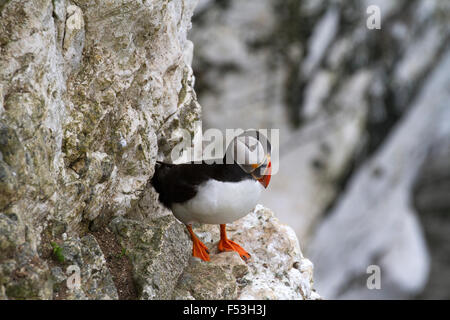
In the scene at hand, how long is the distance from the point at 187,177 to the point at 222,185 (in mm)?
438

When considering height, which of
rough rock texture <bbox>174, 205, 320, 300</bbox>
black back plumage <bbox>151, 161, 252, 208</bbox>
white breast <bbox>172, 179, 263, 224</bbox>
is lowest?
rough rock texture <bbox>174, 205, 320, 300</bbox>

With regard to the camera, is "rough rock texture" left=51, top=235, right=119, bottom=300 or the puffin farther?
the puffin

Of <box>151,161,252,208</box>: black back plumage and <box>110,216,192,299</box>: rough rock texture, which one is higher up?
<box>151,161,252,208</box>: black back plumage

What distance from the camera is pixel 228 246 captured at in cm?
546

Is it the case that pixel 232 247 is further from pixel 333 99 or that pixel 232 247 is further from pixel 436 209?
pixel 436 209

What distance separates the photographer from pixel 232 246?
545 cm

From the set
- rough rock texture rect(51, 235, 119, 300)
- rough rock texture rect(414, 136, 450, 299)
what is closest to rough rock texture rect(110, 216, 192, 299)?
rough rock texture rect(51, 235, 119, 300)

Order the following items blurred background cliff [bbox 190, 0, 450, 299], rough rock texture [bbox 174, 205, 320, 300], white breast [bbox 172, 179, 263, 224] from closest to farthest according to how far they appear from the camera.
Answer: rough rock texture [bbox 174, 205, 320, 300] → white breast [bbox 172, 179, 263, 224] → blurred background cliff [bbox 190, 0, 450, 299]

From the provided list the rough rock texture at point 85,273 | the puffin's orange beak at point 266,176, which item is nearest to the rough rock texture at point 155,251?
the rough rock texture at point 85,273

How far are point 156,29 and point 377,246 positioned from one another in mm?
13886

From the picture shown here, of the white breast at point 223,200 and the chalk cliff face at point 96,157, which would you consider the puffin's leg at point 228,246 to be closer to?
the chalk cliff face at point 96,157

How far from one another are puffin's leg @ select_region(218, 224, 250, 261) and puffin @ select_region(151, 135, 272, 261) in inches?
11.0

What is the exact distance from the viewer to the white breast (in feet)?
16.0

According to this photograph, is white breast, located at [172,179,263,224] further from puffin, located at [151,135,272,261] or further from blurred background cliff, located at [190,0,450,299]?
blurred background cliff, located at [190,0,450,299]
